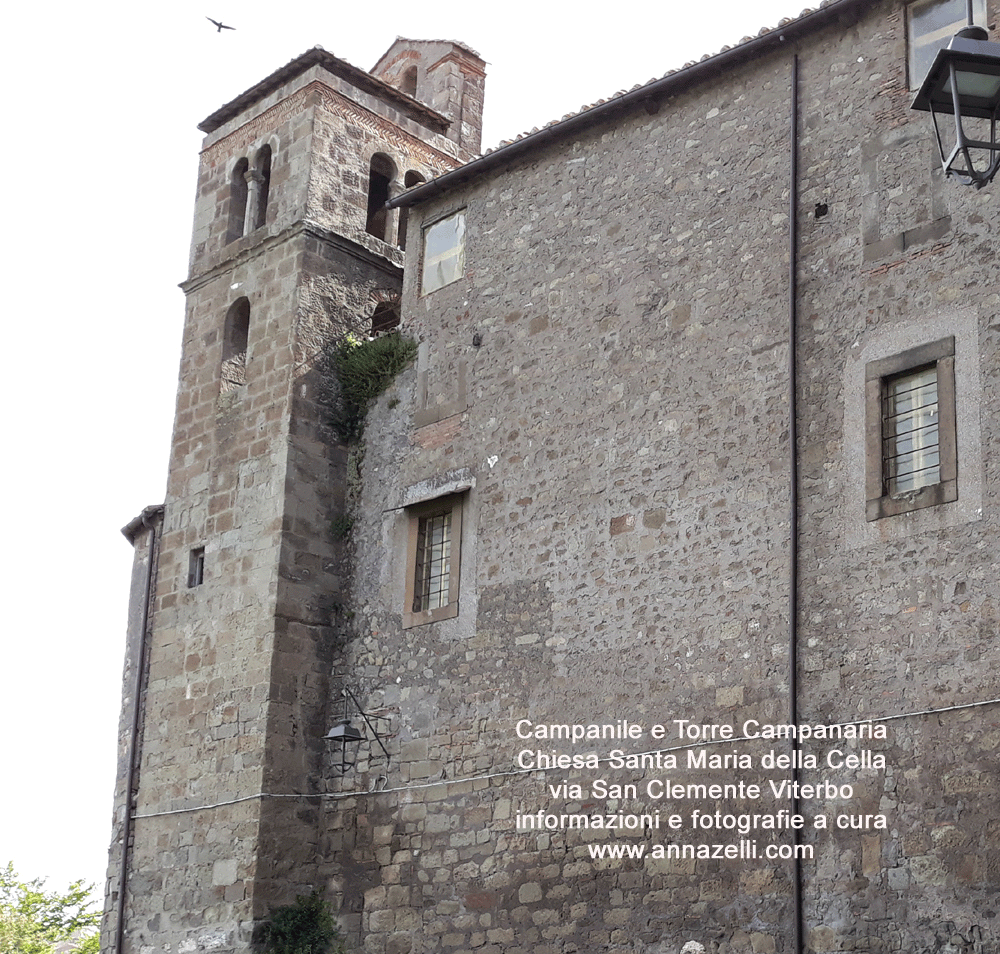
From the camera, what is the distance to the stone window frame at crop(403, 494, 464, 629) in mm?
14445

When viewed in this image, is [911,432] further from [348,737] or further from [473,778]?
[348,737]

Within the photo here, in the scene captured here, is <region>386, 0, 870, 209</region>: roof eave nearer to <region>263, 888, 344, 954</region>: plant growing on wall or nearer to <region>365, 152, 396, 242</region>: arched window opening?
<region>365, 152, 396, 242</region>: arched window opening

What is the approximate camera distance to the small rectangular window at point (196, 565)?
53.5ft

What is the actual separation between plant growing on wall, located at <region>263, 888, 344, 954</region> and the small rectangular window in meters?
3.84

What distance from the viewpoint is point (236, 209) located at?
18.0m

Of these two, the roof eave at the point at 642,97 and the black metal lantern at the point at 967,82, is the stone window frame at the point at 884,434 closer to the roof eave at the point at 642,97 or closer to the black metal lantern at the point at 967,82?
the roof eave at the point at 642,97

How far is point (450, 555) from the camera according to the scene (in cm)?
1469

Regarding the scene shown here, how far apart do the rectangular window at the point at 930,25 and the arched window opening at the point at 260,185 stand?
8051 millimetres

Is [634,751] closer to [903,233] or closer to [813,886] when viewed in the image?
[813,886]

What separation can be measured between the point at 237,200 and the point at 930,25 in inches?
345

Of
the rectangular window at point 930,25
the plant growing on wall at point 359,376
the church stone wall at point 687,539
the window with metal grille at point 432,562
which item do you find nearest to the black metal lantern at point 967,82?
the church stone wall at point 687,539

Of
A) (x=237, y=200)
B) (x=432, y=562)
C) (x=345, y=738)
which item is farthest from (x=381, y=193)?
(x=345, y=738)

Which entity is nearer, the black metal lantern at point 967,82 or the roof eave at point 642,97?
the black metal lantern at point 967,82

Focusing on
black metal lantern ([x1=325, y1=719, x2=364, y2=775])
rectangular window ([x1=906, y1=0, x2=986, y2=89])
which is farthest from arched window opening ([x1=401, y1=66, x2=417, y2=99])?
black metal lantern ([x1=325, y1=719, x2=364, y2=775])
